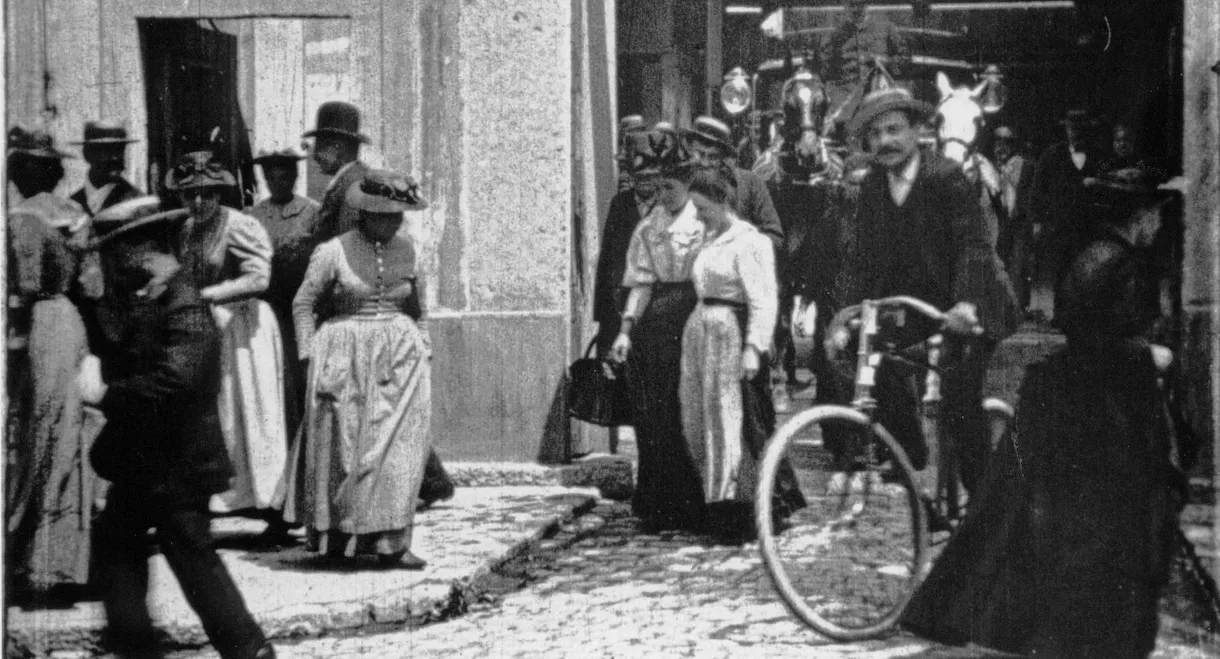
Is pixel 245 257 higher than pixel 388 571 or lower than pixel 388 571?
higher

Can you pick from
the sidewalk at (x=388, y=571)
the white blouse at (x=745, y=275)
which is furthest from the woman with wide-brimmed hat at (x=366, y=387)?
the white blouse at (x=745, y=275)

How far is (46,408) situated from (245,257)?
1050 millimetres

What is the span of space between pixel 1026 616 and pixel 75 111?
3.98 meters

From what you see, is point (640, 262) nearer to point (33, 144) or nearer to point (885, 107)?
point (885, 107)

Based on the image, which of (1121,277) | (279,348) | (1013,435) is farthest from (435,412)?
(1121,277)

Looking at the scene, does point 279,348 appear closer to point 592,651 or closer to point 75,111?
point 75,111

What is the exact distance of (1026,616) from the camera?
18.8 feet

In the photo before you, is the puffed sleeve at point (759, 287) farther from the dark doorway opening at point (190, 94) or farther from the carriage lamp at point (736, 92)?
the dark doorway opening at point (190, 94)

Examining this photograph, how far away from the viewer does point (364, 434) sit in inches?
255

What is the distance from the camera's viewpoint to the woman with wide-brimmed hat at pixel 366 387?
21.2 feet

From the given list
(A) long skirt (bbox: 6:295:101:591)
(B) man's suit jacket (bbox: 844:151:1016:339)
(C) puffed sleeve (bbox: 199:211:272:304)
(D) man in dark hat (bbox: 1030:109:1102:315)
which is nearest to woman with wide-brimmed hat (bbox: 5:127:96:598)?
(A) long skirt (bbox: 6:295:101:591)

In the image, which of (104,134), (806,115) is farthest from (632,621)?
(104,134)

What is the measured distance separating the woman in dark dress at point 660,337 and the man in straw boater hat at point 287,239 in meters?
1.40

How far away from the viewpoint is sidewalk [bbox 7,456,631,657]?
5.82 metres
